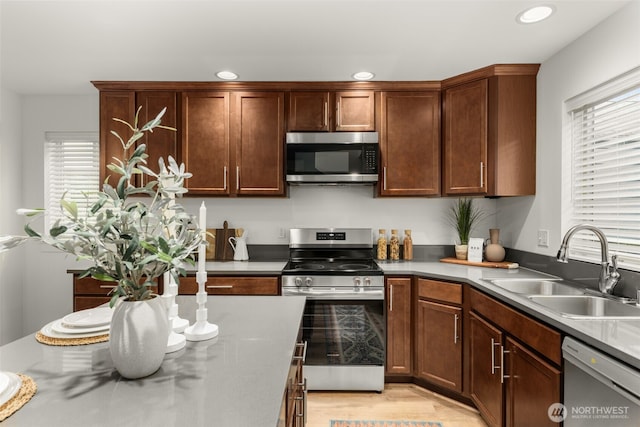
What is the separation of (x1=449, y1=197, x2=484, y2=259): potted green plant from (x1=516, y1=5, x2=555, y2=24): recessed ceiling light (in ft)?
5.05

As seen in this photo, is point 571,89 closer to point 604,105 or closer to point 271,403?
point 604,105

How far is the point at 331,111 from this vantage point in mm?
2984

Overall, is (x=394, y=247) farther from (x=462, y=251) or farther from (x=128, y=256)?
(x=128, y=256)

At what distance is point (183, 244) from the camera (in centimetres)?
96

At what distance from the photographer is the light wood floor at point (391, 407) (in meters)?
2.34

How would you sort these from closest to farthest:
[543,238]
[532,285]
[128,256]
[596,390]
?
[128,256] < [596,390] < [532,285] < [543,238]

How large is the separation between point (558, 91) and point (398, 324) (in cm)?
197

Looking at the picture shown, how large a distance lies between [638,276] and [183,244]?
210cm

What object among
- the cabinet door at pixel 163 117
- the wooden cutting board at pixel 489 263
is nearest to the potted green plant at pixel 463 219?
the wooden cutting board at pixel 489 263

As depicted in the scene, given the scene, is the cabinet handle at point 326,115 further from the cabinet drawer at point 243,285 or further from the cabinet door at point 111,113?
the cabinet door at point 111,113

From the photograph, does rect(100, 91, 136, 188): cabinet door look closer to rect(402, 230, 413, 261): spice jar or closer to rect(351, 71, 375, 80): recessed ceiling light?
rect(351, 71, 375, 80): recessed ceiling light

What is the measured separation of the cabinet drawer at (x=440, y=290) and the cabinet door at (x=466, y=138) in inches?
30.0

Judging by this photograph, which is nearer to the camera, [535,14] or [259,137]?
[535,14]

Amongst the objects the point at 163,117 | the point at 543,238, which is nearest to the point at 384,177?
the point at 543,238
